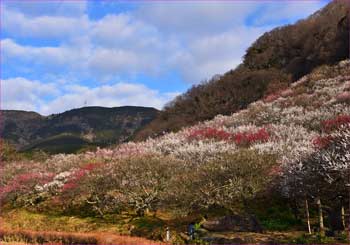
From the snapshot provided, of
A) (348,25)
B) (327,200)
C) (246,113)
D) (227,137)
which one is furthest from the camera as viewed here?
(348,25)

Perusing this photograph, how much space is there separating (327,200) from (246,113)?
2255 centimetres

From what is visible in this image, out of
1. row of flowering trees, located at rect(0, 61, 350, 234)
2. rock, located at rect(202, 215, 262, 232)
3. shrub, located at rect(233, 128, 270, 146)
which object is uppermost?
shrub, located at rect(233, 128, 270, 146)

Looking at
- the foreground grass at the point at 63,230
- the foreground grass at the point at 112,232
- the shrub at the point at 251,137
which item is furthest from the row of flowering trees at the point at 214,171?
the foreground grass at the point at 63,230

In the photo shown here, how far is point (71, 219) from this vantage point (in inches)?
872

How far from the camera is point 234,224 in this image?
56.7 ft

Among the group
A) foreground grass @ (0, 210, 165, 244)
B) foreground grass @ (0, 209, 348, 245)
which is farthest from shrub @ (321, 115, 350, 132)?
foreground grass @ (0, 210, 165, 244)

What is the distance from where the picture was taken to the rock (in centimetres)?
1695

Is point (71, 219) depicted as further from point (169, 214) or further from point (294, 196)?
point (294, 196)

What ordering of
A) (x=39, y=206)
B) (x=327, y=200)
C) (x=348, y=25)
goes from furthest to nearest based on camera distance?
1. (x=348, y=25)
2. (x=39, y=206)
3. (x=327, y=200)

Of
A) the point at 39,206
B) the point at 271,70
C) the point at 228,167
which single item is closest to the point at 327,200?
the point at 228,167

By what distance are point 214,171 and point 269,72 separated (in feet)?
125

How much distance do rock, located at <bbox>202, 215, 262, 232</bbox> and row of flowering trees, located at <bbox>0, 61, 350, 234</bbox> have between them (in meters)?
0.71

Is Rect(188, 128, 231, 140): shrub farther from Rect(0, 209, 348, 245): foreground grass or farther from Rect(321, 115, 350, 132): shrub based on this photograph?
Rect(0, 209, 348, 245): foreground grass

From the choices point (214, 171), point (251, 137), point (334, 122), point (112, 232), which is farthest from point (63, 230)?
point (334, 122)
